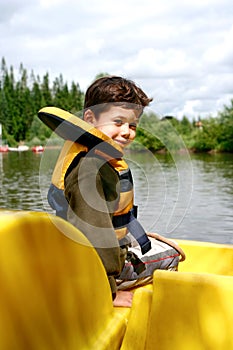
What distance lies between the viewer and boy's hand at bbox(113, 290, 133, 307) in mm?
1549

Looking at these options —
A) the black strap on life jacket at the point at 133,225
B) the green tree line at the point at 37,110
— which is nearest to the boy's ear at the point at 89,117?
the black strap on life jacket at the point at 133,225

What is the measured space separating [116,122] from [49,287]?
523 mm

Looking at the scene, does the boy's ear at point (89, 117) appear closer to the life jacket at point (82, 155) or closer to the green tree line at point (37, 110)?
the life jacket at point (82, 155)

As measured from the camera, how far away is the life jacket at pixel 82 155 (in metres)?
1.32

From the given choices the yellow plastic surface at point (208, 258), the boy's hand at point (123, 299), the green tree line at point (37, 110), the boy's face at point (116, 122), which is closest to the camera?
the boy's face at point (116, 122)

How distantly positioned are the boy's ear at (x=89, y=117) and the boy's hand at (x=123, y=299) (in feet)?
1.83

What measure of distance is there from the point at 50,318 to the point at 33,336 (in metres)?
0.06

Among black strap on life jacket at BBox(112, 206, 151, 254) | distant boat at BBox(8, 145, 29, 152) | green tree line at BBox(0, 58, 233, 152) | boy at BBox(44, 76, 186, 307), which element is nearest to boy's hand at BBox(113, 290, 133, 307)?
boy at BBox(44, 76, 186, 307)

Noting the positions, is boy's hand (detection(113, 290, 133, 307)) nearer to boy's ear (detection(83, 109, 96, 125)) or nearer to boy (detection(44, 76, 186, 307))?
boy (detection(44, 76, 186, 307))

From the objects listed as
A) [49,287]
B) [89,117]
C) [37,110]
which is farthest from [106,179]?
[37,110]

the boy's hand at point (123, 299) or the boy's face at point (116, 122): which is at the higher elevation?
the boy's face at point (116, 122)

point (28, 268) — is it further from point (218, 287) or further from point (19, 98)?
point (19, 98)

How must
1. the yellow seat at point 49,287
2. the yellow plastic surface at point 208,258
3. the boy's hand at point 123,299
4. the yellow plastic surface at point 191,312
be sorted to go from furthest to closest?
the yellow plastic surface at point 208,258 < the boy's hand at point 123,299 < the yellow plastic surface at point 191,312 < the yellow seat at point 49,287

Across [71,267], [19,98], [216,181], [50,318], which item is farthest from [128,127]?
[19,98]
